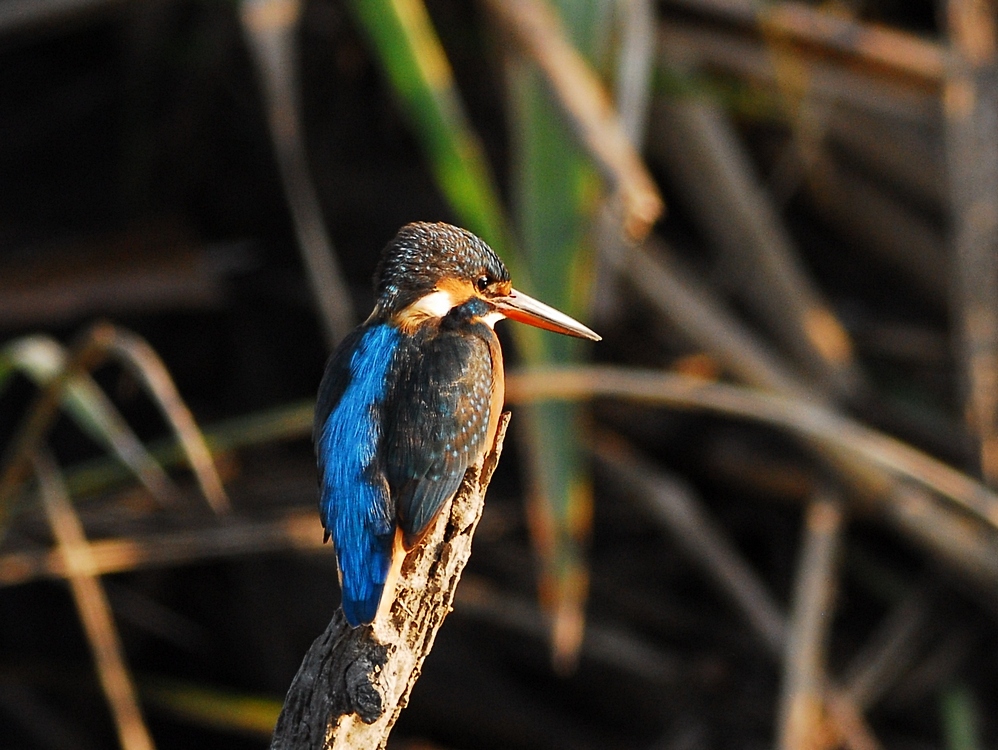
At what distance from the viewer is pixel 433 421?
1.77 meters

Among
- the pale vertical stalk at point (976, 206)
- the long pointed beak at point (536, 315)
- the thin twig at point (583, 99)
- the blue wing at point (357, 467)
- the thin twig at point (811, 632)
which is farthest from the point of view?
the pale vertical stalk at point (976, 206)

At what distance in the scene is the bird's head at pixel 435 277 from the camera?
1.88 m

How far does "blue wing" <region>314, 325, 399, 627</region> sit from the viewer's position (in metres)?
1.60

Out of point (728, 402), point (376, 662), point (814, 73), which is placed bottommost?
point (376, 662)

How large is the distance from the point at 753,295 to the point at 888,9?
1126 millimetres

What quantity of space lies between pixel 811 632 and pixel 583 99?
1.32 m

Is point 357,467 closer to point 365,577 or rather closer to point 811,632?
point 365,577

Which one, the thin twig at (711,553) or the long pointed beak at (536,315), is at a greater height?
the long pointed beak at (536,315)

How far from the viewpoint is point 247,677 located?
4133 millimetres

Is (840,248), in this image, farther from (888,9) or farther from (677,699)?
(677,699)

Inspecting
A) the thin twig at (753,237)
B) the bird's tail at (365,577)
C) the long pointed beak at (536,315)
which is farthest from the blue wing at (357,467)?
the thin twig at (753,237)

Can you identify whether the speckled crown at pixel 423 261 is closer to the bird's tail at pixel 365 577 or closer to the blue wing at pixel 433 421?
the blue wing at pixel 433 421

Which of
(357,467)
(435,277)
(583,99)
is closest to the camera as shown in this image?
(357,467)

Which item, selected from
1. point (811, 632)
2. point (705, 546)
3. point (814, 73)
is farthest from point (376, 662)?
point (814, 73)
